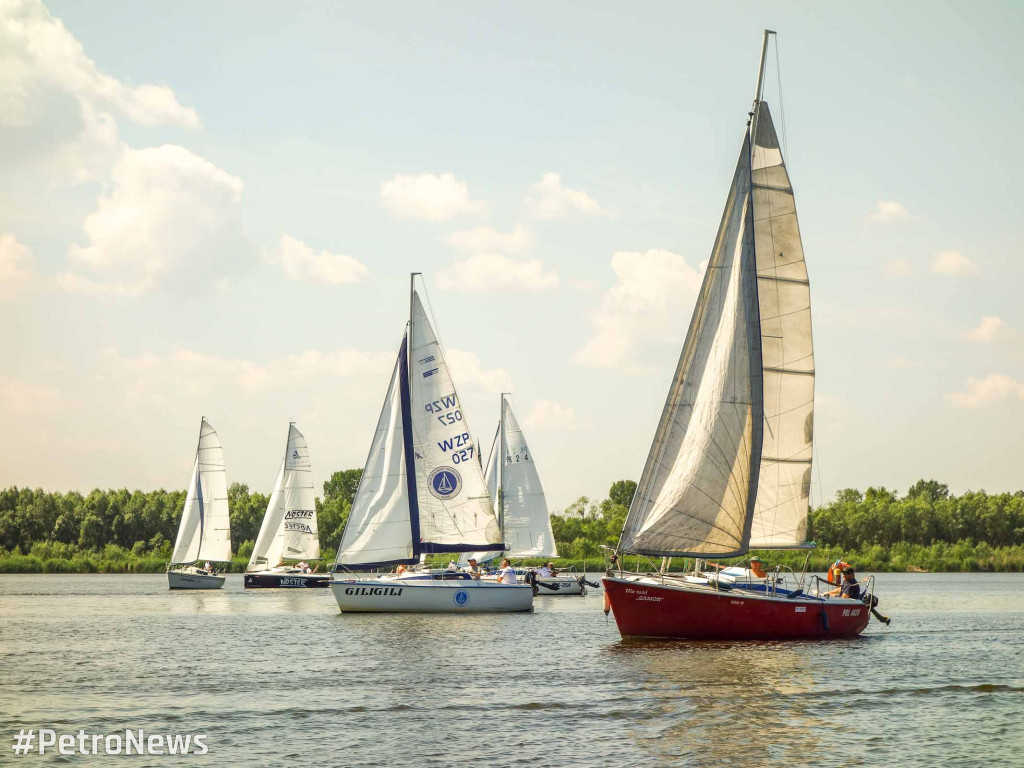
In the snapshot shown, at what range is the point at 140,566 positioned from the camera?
128 meters

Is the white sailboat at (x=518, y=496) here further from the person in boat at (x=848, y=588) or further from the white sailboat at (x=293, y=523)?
the person in boat at (x=848, y=588)

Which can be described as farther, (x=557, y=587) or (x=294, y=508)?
(x=294, y=508)

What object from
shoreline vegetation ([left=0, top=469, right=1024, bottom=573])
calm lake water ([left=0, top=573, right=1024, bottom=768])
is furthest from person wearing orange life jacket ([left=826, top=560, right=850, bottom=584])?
shoreline vegetation ([left=0, top=469, right=1024, bottom=573])

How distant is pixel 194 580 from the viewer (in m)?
82.7

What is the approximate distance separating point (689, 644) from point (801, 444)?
7.62 meters

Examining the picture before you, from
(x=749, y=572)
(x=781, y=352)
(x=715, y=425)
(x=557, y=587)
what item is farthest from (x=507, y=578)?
(x=557, y=587)

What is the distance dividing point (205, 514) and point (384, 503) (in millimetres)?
37457

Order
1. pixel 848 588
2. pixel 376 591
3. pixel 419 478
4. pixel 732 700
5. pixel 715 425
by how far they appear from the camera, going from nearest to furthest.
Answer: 1. pixel 732 700
2. pixel 715 425
3. pixel 848 588
4. pixel 376 591
5. pixel 419 478

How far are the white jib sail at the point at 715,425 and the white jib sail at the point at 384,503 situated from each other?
16625 mm

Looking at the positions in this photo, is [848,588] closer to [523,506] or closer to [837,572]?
[837,572]

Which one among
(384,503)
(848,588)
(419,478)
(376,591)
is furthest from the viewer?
(419,478)

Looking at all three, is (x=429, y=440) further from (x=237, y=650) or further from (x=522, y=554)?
(x=522, y=554)

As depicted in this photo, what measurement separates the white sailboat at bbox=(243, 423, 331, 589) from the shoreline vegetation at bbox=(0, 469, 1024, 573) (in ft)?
93.6

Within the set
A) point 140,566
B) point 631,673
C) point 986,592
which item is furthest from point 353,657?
point 140,566
